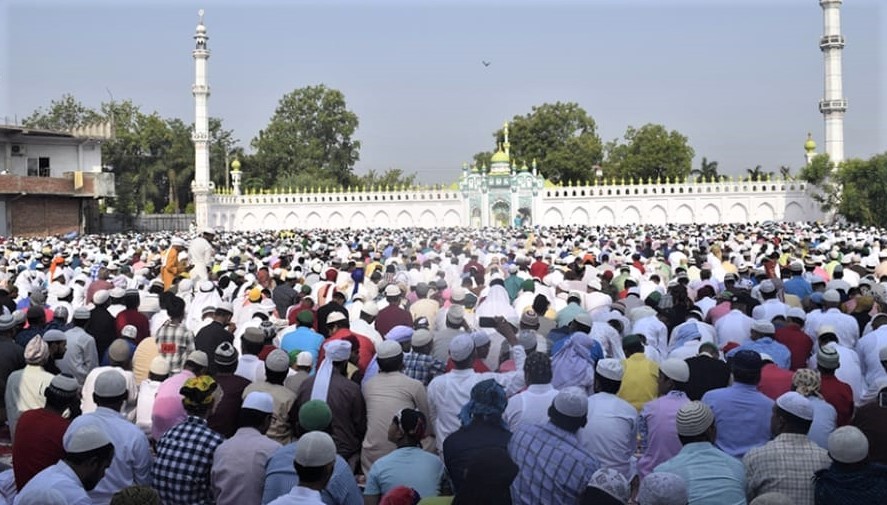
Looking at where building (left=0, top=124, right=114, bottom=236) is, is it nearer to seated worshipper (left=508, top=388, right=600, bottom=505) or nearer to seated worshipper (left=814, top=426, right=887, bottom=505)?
seated worshipper (left=508, top=388, right=600, bottom=505)

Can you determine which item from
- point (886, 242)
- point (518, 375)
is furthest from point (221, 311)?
point (886, 242)

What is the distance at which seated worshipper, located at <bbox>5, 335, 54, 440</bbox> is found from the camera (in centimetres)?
736

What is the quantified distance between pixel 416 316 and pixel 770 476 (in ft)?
20.6

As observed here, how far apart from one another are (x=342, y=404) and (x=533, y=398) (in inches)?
53.9

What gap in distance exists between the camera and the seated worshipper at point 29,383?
7.36m

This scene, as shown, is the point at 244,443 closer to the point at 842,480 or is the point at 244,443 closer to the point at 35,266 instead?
the point at 842,480

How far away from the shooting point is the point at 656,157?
64.5m

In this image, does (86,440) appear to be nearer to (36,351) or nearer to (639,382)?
(36,351)

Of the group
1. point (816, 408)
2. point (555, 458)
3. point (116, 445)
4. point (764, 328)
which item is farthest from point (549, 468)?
point (764, 328)

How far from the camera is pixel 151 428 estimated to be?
7.23 metres

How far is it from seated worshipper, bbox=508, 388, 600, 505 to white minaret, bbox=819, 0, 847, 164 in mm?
46873

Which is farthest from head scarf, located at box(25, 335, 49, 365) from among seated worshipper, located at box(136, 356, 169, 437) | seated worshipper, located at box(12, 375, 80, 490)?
seated worshipper, located at box(12, 375, 80, 490)

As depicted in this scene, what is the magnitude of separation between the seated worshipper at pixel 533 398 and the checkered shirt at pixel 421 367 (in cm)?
131

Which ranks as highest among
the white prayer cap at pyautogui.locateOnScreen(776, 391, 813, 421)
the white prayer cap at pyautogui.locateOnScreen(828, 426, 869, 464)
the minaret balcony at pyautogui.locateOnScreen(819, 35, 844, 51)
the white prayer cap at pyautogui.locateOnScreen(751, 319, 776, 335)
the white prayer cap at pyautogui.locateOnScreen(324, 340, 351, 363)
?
the minaret balcony at pyautogui.locateOnScreen(819, 35, 844, 51)
